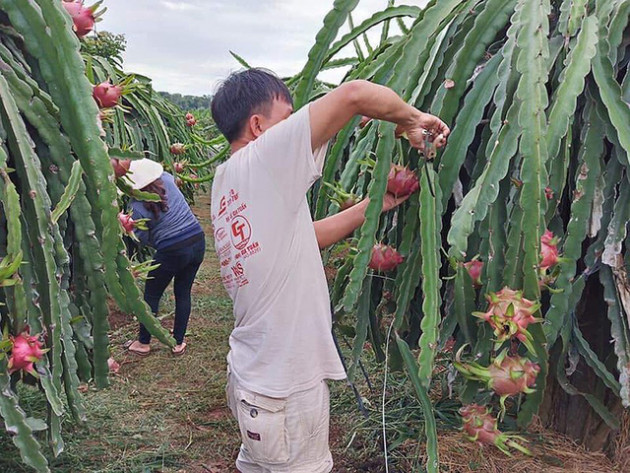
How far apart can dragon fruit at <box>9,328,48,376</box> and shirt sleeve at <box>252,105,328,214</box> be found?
605 mm

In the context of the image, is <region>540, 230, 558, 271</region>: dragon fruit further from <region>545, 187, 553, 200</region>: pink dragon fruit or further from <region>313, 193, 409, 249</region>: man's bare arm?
<region>313, 193, 409, 249</region>: man's bare arm

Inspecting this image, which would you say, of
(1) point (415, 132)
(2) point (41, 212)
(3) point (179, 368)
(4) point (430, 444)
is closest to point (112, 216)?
(2) point (41, 212)

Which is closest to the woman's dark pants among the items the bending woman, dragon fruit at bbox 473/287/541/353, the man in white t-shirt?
the bending woman

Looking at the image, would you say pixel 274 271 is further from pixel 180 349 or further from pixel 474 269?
pixel 180 349

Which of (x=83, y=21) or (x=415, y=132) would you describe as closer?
(x=415, y=132)

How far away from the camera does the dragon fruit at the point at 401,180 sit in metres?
1.57

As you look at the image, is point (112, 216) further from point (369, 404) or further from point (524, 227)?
point (369, 404)

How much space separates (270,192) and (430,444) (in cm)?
66

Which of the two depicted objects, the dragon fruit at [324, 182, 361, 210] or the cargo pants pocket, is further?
→ the dragon fruit at [324, 182, 361, 210]

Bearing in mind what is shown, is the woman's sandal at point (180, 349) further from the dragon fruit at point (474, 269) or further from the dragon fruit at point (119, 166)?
the dragon fruit at point (474, 269)

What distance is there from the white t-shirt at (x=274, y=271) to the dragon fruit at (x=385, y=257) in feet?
0.62

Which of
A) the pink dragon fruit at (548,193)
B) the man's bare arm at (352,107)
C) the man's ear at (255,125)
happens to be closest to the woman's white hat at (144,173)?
the man's ear at (255,125)

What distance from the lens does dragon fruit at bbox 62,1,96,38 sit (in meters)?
1.62

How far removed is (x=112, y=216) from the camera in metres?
1.36
